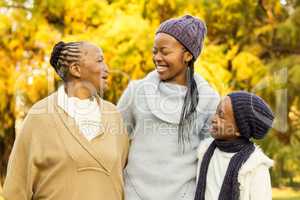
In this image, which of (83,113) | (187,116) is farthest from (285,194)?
(83,113)

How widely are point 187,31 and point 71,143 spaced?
69cm

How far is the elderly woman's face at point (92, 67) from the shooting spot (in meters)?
2.46

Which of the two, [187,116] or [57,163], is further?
[187,116]

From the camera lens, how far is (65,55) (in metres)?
2.46

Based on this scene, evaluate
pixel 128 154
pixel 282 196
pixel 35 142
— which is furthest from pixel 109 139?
pixel 282 196

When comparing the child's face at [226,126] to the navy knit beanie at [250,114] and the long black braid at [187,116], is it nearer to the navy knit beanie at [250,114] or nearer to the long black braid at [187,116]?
the navy knit beanie at [250,114]

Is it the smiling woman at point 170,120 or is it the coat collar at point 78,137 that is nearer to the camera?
the coat collar at point 78,137

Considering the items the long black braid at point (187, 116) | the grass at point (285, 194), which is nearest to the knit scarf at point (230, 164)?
the long black braid at point (187, 116)

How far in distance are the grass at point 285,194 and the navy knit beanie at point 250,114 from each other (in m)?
8.90

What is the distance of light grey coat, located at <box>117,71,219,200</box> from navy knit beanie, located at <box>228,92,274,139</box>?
0.17 m

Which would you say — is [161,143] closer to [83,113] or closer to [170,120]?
[170,120]

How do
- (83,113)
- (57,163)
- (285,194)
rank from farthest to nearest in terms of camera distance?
1. (285,194)
2. (83,113)
3. (57,163)

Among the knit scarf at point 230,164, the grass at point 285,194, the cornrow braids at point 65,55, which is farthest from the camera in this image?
the grass at point 285,194

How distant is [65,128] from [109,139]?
20cm
